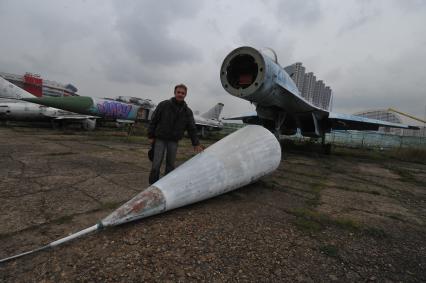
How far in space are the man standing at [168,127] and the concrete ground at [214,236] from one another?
58cm

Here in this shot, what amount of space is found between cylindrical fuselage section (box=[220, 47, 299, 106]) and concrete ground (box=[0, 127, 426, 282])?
265cm

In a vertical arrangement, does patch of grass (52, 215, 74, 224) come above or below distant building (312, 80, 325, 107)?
below

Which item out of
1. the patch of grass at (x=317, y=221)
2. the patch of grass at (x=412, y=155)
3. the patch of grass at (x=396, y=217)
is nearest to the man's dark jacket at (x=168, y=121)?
Answer: the patch of grass at (x=317, y=221)

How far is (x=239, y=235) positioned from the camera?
7.07 feet

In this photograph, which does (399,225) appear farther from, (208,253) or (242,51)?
(242,51)

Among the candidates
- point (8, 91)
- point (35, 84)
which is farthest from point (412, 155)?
Answer: point (35, 84)

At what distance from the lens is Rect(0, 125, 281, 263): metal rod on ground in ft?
6.89

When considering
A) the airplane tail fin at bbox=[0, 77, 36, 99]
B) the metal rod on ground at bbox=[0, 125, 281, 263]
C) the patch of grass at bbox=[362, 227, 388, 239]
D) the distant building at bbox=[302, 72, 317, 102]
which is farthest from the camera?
the airplane tail fin at bbox=[0, 77, 36, 99]

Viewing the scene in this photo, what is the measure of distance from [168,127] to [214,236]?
5.44ft

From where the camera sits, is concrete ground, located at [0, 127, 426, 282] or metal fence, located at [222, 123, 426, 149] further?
metal fence, located at [222, 123, 426, 149]

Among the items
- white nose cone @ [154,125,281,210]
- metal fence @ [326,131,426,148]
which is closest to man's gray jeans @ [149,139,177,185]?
white nose cone @ [154,125,281,210]

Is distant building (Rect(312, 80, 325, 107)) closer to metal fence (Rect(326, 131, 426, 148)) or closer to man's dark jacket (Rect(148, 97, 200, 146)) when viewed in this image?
metal fence (Rect(326, 131, 426, 148))

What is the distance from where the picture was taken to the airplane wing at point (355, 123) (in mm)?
10271

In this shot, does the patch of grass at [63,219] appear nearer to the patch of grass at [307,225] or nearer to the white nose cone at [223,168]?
the white nose cone at [223,168]
